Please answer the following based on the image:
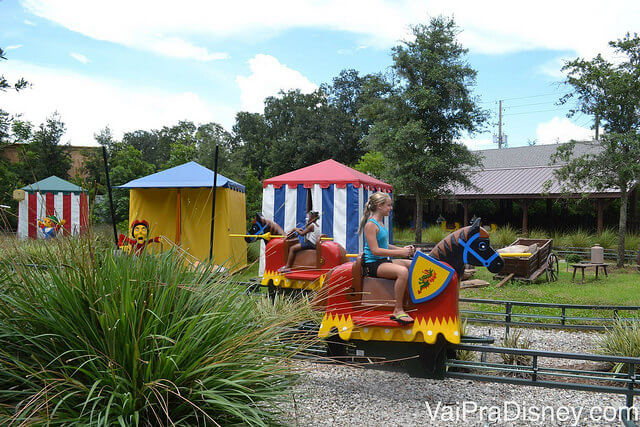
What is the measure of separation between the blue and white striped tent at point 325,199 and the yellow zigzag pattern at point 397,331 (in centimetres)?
715

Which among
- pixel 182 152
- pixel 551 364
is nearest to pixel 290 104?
pixel 182 152

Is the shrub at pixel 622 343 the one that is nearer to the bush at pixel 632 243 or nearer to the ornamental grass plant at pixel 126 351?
the ornamental grass plant at pixel 126 351

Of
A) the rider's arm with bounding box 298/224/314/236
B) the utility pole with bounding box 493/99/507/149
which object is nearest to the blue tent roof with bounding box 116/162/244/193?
the rider's arm with bounding box 298/224/314/236

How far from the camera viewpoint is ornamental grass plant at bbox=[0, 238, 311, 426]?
7.39ft

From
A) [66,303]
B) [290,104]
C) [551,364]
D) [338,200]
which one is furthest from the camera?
[290,104]

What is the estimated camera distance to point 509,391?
470cm

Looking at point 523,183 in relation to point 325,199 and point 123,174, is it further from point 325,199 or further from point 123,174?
point 123,174

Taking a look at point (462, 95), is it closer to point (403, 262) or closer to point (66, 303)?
point (403, 262)

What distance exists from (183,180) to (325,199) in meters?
3.74

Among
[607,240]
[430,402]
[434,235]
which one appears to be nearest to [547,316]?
[430,402]

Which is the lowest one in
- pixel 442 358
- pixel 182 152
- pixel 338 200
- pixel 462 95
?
pixel 442 358

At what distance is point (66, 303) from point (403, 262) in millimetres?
2858

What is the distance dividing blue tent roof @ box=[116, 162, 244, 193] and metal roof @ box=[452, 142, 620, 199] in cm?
1291

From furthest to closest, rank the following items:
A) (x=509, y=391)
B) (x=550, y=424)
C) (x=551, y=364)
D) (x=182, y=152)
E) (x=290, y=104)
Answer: (x=290, y=104) → (x=182, y=152) → (x=551, y=364) → (x=509, y=391) → (x=550, y=424)
